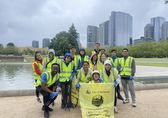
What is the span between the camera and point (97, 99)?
727cm

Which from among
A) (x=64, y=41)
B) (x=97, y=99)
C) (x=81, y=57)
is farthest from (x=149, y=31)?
(x=97, y=99)

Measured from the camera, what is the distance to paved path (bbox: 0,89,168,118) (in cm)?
777

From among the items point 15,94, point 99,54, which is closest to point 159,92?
point 99,54

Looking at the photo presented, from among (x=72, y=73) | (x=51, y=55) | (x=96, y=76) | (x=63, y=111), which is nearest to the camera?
(x=96, y=76)

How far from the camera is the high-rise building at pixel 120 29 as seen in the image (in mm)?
87188

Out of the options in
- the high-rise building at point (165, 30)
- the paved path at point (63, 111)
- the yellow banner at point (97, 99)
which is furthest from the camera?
the high-rise building at point (165, 30)

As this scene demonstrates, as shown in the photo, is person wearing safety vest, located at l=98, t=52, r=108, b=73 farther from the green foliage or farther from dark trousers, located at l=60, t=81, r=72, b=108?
the green foliage

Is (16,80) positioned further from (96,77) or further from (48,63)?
(96,77)

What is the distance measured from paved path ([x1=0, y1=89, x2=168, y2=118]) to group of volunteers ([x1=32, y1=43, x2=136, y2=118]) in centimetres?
28

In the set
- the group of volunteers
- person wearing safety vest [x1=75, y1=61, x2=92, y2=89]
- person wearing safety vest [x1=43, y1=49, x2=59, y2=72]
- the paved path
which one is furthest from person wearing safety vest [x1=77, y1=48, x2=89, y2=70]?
the paved path

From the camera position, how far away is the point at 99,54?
8875 millimetres

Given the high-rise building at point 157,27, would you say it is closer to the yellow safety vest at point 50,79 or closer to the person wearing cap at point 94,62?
the person wearing cap at point 94,62

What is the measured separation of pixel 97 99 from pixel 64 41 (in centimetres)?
6099

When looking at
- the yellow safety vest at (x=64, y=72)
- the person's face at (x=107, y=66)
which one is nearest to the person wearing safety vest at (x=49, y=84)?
the yellow safety vest at (x=64, y=72)
